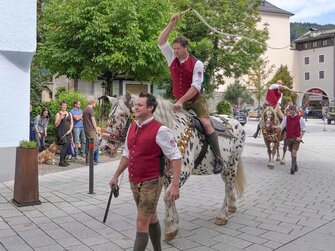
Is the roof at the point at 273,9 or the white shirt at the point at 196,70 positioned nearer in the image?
the white shirt at the point at 196,70

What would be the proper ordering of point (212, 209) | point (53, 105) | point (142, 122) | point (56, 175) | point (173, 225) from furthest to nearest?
point (53, 105)
point (56, 175)
point (212, 209)
point (173, 225)
point (142, 122)

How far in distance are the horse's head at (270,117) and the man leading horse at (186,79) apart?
Result: 23.3 ft

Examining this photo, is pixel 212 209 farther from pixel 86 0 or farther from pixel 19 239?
pixel 86 0

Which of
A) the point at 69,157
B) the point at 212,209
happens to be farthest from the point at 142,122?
the point at 69,157

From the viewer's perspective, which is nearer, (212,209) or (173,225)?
(173,225)

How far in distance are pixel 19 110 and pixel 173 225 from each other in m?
6.16

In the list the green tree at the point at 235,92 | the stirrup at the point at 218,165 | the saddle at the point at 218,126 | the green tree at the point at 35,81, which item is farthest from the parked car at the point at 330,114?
the stirrup at the point at 218,165

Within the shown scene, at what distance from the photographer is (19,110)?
9.57 meters

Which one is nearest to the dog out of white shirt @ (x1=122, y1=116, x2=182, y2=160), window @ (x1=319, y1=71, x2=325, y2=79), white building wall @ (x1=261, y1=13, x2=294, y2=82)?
white shirt @ (x1=122, y1=116, x2=182, y2=160)

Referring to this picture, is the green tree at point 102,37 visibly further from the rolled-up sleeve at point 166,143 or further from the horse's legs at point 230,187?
the rolled-up sleeve at point 166,143

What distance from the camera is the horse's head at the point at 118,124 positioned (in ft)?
15.4

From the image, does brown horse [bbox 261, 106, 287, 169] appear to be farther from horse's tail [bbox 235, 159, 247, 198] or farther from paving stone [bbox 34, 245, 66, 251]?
paving stone [bbox 34, 245, 66, 251]

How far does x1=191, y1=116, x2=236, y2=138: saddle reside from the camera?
5.48 meters

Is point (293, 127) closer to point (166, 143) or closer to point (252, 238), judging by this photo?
point (252, 238)
